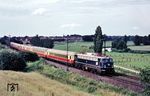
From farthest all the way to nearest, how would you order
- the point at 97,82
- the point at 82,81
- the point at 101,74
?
the point at 101,74 → the point at 82,81 → the point at 97,82

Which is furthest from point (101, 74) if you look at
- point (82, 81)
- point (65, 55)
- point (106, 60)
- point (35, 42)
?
point (35, 42)

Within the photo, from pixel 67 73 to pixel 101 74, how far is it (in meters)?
6.33

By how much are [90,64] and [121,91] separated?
21704mm

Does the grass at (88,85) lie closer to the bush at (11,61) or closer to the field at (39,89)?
the field at (39,89)

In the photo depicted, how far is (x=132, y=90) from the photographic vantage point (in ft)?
148

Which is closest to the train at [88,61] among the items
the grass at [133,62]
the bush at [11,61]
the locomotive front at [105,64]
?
the locomotive front at [105,64]

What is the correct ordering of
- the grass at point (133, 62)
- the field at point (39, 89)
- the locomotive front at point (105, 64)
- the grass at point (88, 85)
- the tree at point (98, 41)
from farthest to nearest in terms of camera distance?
1. the tree at point (98, 41)
2. the grass at point (133, 62)
3. the locomotive front at point (105, 64)
4. the grass at point (88, 85)
5. the field at point (39, 89)

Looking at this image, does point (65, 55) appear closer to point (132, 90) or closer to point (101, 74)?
point (101, 74)

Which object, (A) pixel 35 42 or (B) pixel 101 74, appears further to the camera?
(A) pixel 35 42

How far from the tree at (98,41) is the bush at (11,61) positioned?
35367mm

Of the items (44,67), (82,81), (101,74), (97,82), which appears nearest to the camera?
(97,82)

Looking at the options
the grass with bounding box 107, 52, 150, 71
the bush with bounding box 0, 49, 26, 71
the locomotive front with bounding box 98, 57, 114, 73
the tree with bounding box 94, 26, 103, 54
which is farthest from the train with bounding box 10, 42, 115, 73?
the tree with bounding box 94, 26, 103, 54

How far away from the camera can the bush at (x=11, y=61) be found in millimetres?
79287

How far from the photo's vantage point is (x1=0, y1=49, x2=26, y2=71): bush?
79.3 meters
